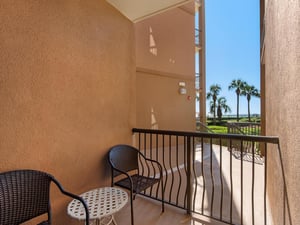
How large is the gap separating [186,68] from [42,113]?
6.01 m

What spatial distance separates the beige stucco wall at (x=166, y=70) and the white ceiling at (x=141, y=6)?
2536 mm

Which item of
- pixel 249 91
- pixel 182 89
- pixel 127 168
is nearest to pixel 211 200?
pixel 127 168

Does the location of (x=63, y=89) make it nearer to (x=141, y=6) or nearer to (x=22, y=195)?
(x=22, y=195)

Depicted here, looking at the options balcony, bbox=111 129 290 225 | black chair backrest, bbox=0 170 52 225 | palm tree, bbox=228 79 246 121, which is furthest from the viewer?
palm tree, bbox=228 79 246 121

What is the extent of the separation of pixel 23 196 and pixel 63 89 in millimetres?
944

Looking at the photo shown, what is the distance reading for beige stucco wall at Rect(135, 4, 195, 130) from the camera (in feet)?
17.6

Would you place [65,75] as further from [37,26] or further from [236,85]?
[236,85]

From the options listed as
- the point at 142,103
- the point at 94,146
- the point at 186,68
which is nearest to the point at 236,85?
the point at 186,68

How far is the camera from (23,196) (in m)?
1.29

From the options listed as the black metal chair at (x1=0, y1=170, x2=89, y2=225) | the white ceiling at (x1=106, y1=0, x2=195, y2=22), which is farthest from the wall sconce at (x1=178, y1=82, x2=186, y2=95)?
the black metal chair at (x1=0, y1=170, x2=89, y2=225)

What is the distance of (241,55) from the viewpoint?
22641mm

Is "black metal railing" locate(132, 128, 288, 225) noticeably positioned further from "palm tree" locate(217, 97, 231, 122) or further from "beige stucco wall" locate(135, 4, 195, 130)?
"palm tree" locate(217, 97, 231, 122)

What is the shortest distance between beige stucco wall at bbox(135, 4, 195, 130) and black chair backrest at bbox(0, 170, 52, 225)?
3.88m

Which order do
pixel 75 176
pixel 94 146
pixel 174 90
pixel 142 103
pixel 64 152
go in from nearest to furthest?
pixel 64 152
pixel 75 176
pixel 94 146
pixel 142 103
pixel 174 90
